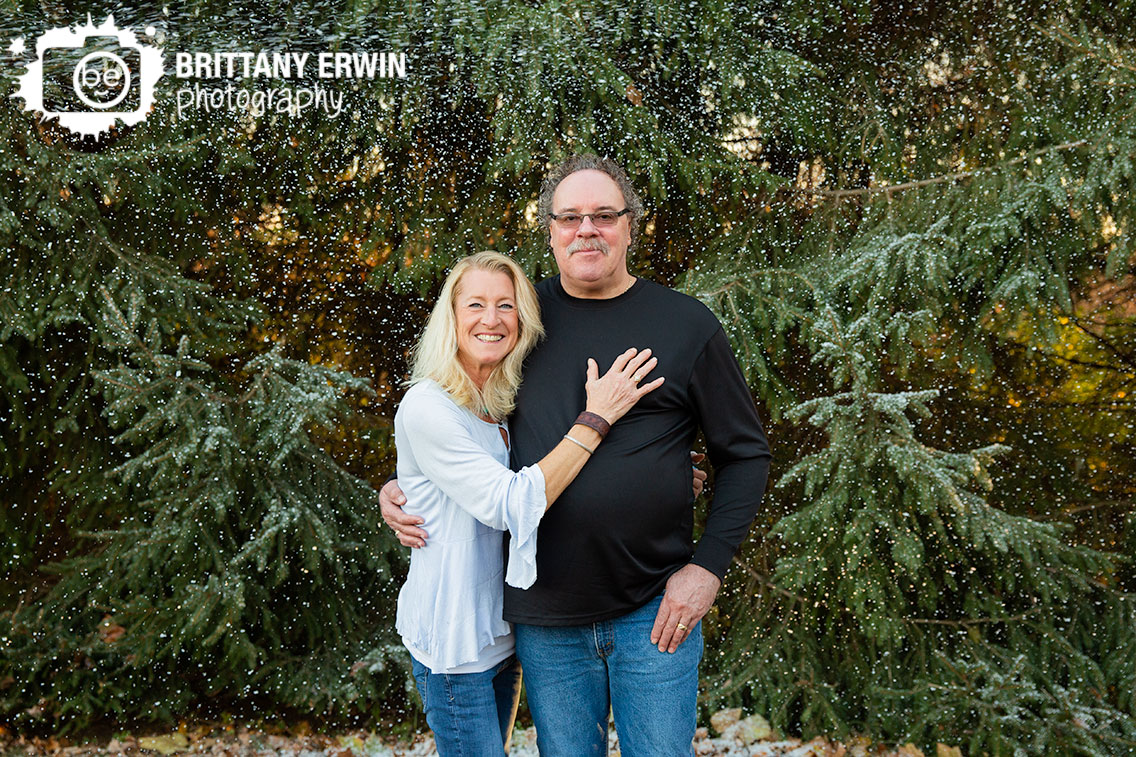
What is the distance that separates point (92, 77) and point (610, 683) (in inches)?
136

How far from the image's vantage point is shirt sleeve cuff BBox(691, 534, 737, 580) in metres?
1.86

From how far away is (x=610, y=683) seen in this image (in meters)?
1.85

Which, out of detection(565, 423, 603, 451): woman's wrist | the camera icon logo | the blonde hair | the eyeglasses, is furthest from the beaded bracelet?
the camera icon logo

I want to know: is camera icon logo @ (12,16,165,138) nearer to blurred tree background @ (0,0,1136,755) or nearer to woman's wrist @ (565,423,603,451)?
blurred tree background @ (0,0,1136,755)

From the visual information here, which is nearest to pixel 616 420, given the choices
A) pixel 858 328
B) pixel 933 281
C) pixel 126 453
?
pixel 858 328

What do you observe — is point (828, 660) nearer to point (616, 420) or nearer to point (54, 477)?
point (616, 420)

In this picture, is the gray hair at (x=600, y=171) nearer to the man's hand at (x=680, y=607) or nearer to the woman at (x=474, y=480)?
the woman at (x=474, y=480)

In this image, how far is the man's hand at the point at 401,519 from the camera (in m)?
1.82

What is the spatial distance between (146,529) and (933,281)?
3.31 meters

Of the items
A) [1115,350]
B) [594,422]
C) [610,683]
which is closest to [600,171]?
[594,422]

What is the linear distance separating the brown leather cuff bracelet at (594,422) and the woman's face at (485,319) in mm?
254

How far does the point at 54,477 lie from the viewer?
12.1 ft

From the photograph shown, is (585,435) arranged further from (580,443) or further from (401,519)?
(401,519)

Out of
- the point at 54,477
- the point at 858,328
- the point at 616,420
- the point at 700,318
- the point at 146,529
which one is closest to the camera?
the point at 616,420
